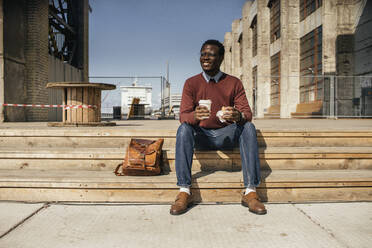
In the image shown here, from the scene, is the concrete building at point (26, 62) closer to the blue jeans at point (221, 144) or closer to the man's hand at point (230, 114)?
the blue jeans at point (221, 144)

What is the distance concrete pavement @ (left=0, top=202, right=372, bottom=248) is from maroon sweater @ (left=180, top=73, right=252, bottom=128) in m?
1.15

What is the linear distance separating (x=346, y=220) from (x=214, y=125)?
1614mm

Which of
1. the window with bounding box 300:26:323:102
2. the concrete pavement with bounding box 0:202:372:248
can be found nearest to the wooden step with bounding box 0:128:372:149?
the concrete pavement with bounding box 0:202:372:248

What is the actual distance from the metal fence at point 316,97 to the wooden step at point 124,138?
939 cm

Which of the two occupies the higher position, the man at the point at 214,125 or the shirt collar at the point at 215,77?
the shirt collar at the point at 215,77

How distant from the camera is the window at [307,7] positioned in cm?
1603

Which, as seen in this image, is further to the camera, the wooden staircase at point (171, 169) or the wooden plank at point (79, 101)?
the wooden plank at point (79, 101)

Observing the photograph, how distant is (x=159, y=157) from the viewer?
2.97 m

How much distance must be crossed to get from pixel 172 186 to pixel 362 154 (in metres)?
2.57

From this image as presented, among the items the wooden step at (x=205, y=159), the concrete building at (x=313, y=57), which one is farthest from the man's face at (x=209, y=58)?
the concrete building at (x=313, y=57)

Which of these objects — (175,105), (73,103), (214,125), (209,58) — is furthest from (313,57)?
(214,125)

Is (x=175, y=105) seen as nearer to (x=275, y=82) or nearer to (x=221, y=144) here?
(x=275, y=82)

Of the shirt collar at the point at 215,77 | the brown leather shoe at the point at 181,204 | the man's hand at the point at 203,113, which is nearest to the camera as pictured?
the brown leather shoe at the point at 181,204

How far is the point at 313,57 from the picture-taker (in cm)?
1670
